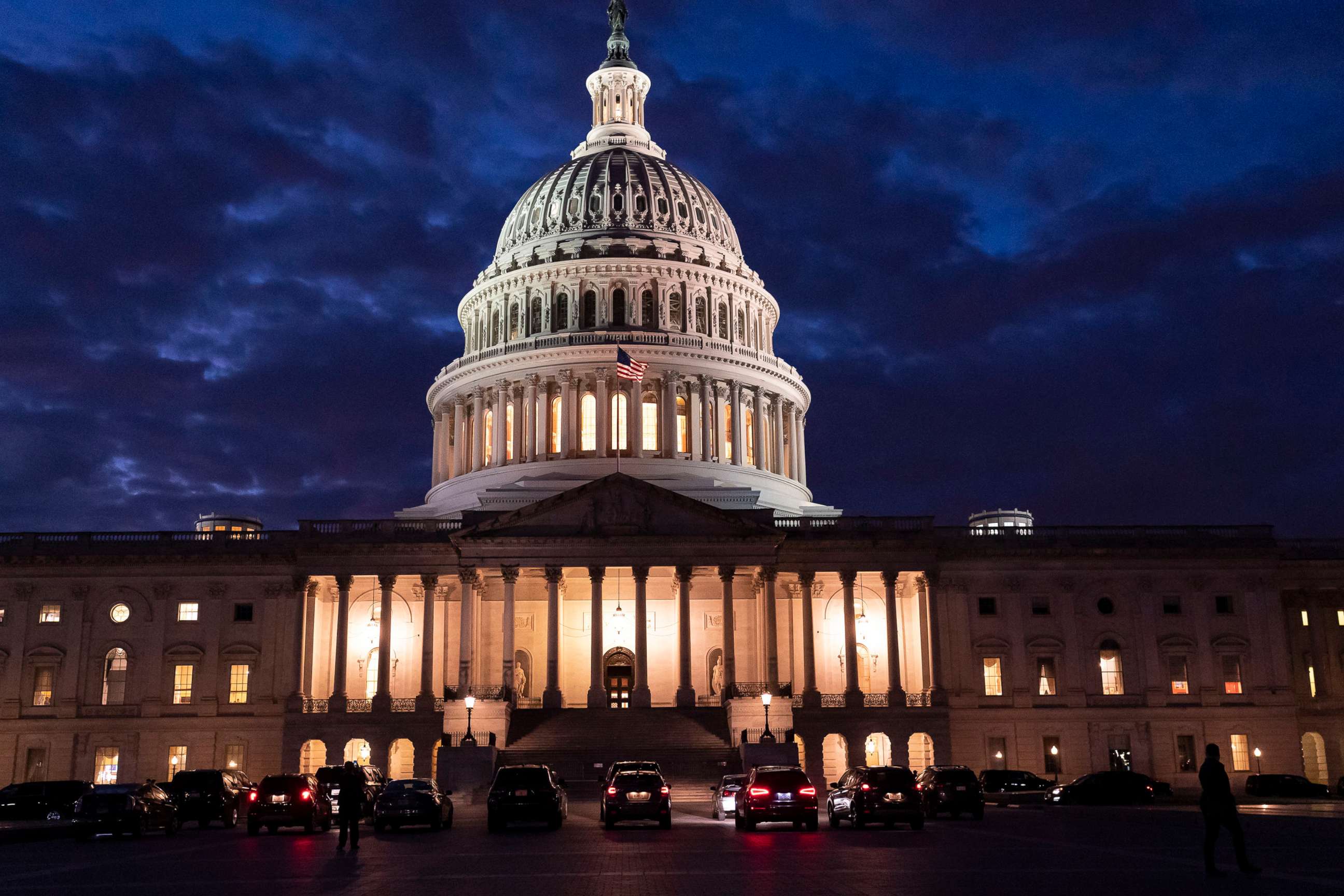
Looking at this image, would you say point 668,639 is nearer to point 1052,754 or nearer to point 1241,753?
point 1052,754

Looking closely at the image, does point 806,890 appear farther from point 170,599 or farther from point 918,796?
point 170,599

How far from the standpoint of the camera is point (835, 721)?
73375 mm

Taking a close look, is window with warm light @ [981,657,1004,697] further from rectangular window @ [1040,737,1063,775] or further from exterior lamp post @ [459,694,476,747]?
exterior lamp post @ [459,694,476,747]

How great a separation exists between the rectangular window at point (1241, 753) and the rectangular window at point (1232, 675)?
8.69 feet

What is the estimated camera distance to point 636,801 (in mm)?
40000

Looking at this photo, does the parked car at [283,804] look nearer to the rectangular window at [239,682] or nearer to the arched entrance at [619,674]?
the rectangular window at [239,682]

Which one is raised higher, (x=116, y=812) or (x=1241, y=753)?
(x=1241, y=753)

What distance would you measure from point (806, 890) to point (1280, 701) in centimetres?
6603

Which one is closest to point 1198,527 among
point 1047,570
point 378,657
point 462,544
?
point 1047,570

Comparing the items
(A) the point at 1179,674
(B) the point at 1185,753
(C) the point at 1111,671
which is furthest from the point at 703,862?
(A) the point at 1179,674

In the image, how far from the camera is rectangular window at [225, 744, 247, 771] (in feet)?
248

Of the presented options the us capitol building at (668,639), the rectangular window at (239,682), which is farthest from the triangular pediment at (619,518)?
the rectangular window at (239,682)

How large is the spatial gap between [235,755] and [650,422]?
3539 centimetres

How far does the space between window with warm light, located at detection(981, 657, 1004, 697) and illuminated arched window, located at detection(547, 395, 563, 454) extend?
3178 cm
